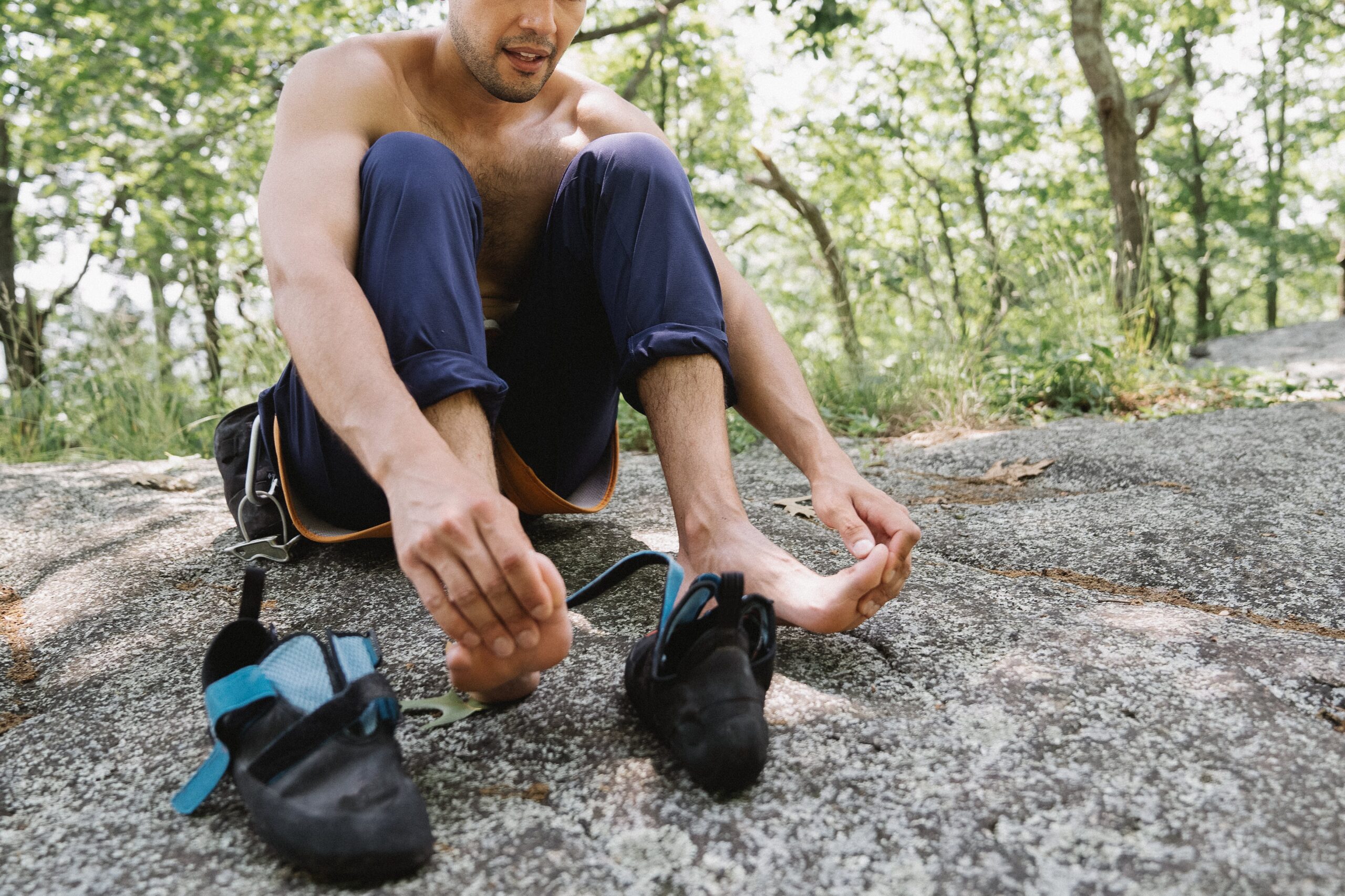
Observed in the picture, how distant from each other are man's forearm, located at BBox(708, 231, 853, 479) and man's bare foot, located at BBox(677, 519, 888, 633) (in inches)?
6.6

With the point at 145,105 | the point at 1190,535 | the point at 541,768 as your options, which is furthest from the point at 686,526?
the point at 145,105

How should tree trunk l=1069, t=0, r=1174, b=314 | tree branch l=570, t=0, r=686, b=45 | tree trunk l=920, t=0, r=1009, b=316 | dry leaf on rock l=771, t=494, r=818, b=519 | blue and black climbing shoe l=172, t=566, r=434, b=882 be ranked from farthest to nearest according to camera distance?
tree trunk l=920, t=0, r=1009, b=316 → tree branch l=570, t=0, r=686, b=45 → tree trunk l=1069, t=0, r=1174, b=314 → dry leaf on rock l=771, t=494, r=818, b=519 → blue and black climbing shoe l=172, t=566, r=434, b=882

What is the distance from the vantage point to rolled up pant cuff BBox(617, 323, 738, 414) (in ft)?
4.18

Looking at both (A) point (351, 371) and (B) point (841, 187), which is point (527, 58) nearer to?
(A) point (351, 371)

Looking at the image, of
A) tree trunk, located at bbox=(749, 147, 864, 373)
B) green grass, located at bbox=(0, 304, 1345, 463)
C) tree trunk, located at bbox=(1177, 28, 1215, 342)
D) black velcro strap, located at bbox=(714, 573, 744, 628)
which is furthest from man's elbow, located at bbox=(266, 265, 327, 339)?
tree trunk, located at bbox=(1177, 28, 1215, 342)

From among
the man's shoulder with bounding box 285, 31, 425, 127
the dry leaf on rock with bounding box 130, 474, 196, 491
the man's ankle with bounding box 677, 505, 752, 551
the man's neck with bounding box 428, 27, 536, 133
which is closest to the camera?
the man's ankle with bounding box 677, 505, 752, 551

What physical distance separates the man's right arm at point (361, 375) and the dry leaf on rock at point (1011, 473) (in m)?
1.77

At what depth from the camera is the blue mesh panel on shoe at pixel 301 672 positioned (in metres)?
0.85

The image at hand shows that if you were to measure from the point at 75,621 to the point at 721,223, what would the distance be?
39.2ft

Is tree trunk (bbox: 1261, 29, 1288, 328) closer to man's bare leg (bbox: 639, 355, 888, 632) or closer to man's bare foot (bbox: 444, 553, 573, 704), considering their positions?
man's bare leg (bbox: 639, 355, 888, 632)

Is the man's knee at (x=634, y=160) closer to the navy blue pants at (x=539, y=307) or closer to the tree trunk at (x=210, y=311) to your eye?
the navy blue pants at (x=539, y=307)

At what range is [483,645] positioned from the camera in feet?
2.90

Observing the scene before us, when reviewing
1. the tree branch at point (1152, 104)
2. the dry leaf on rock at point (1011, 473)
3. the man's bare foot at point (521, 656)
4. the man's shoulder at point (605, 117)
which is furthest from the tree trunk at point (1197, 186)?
the man's bare foot at point (521, 656)

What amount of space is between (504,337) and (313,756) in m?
1.05
